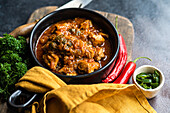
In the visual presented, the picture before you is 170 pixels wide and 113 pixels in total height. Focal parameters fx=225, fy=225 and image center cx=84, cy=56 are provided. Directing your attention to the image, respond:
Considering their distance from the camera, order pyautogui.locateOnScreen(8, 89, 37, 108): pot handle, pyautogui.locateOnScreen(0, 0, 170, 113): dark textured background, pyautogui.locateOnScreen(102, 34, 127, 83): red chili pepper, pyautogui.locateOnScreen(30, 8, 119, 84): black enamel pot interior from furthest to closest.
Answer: pyautogui.locateOnScreen(0, 0, 170, 113): dark textured background → pyautogui.locateOnScreen(102, 34, 127, 83): red chili pepper → pyautogui.locateOnScreen(30, 8, 119, 84): black enamel pot interior → pyautogui.locateOnScreen(8, 89, 37, 108): pot handle

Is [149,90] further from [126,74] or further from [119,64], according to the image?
[119,64]

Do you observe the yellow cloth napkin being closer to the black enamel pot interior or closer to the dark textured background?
the black enamel pot interior

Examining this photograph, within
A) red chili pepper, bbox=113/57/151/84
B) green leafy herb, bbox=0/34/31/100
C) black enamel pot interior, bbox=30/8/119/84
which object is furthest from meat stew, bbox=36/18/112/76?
red chili pepper, bbox=113/57/151/84

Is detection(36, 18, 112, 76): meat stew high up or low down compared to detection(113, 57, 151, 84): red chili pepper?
up

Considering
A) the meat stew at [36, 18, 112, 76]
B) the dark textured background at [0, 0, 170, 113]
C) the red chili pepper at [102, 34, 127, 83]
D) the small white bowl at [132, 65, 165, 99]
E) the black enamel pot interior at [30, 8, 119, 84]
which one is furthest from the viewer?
the dark textured background at [0, 0, 170, 113]

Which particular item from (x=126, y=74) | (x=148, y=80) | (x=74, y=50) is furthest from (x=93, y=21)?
(x=148, y=80)

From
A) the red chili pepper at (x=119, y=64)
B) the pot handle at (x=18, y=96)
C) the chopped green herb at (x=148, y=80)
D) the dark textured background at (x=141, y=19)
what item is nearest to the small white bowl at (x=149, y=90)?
the chopped green herb at (x=148, y=80)

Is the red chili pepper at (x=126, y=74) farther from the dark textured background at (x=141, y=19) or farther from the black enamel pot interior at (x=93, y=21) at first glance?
the dark textured background at (x=141, y=19)

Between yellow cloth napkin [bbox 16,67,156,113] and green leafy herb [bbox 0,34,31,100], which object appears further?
green leafy herb [bbox 0,34,31,100]
